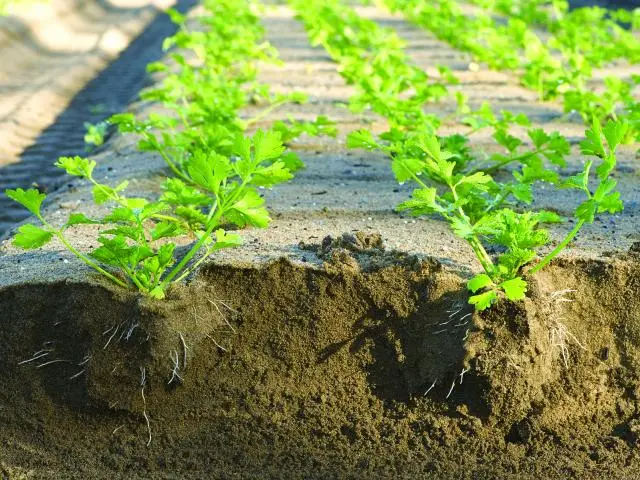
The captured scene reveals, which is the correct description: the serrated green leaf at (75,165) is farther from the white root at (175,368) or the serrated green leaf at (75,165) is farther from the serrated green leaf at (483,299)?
the serrated green leaf at (483,299)

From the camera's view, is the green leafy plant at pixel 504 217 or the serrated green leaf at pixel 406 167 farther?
the serrated green leaf at pixel 406 167

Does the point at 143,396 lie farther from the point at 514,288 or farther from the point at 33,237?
the point at 514,288

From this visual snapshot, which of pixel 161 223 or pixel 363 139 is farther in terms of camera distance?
pixel 363 139

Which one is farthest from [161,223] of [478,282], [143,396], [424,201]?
[478,282]

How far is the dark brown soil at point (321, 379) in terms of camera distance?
2668 millimetres

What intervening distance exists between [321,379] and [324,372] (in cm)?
2

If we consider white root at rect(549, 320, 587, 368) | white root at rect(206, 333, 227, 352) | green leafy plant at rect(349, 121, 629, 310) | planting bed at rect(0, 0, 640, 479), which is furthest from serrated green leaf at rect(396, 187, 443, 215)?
white root at rect(206, 333, 227, 352)

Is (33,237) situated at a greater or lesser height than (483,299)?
greater

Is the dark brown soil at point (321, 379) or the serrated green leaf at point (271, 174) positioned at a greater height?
the serrated green leaf at point (271, 174)

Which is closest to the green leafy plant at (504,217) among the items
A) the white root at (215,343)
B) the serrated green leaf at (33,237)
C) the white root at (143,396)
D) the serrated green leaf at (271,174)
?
the serrated green leaf at (271,174)

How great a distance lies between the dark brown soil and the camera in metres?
2.67

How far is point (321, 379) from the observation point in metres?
2.78

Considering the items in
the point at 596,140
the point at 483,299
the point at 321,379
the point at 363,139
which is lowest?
the point at 321,379

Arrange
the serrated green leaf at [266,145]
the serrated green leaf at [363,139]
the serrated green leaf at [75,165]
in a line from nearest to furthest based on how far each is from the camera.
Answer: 1. the serrated green leaf at [266,145]
2. the serrated green leaf at [75,165]
3. the serrated green leaf at [363,139]
